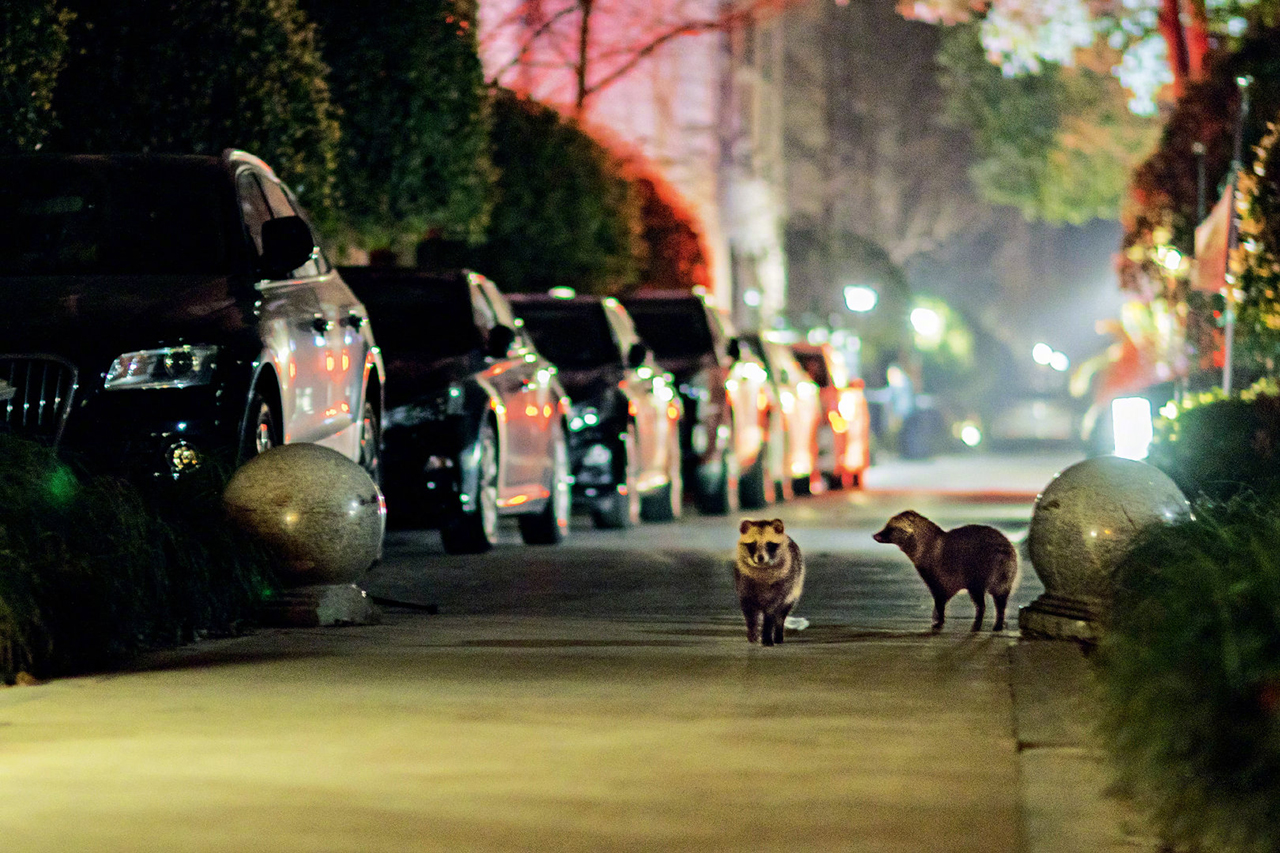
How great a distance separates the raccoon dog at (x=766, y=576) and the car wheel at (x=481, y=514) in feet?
17.4

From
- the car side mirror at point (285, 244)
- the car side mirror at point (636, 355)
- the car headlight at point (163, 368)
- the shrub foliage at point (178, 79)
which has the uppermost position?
the shrub foliage at point (178, 79)

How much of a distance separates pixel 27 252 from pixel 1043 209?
2020 inches

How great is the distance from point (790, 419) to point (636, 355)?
815cm

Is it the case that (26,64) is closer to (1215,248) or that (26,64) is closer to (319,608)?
(319,608)

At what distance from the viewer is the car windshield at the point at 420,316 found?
52.8ft

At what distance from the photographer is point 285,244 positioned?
12344 mm

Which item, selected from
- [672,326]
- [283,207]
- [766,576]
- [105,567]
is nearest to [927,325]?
[672,326]

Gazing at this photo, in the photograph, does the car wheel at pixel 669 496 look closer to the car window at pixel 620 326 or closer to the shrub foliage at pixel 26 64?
the car window at pixel 620 326

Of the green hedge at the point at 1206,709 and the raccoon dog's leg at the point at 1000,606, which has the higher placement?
the green hedge at the point at 1206,709

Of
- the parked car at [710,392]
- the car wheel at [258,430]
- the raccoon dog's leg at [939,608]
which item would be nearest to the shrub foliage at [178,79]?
the parked car at [710,392]

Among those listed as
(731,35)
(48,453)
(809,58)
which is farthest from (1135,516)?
(809,58)

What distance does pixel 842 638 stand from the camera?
1073 cm

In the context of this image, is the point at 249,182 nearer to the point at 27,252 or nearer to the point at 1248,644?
the point at 27,252

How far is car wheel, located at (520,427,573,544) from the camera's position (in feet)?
57.5
